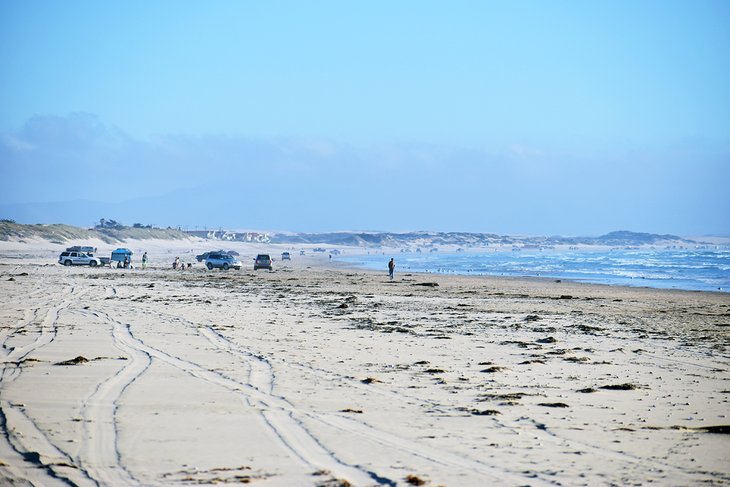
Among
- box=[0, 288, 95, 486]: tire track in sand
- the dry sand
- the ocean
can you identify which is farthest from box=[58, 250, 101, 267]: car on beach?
box=[0, 288, 95, 486]: tire track in sand

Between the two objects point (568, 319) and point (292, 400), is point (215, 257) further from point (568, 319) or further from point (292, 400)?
point (292, 400)

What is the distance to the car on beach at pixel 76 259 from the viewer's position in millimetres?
53344

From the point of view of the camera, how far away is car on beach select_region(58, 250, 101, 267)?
5334cm

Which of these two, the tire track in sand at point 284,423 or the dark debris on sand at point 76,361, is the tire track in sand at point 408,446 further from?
the dark debris on sand at point 76,361

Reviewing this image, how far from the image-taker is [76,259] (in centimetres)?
5388

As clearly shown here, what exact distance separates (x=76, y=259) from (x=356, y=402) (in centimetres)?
5061

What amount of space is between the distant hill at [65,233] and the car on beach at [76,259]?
3965 cm

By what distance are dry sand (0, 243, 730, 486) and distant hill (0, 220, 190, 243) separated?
82475 mm

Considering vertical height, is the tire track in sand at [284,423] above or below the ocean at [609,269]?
above

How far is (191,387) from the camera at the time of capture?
8656 millimetres

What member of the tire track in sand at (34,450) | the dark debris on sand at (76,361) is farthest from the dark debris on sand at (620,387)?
the dark debris on sand at (76,361)

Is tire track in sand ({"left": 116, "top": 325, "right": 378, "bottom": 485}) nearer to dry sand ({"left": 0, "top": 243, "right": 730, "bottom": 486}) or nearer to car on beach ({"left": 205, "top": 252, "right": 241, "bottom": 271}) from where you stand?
dry sand ({"left": 0, "top": 243, "right": 730, "bottom": 486})

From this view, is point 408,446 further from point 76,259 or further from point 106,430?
point 76,259

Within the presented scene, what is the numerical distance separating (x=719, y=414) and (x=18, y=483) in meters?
6.87
